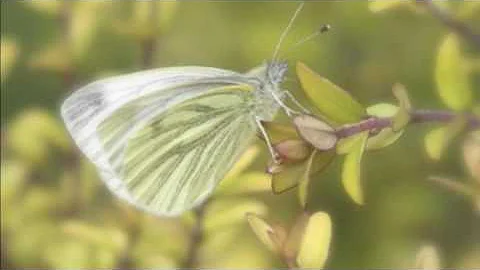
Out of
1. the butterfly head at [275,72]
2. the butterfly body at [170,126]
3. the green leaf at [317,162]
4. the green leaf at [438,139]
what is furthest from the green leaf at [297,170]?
the butterfly head at [275,72]

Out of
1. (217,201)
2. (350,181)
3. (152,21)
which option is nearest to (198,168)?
(217,201)

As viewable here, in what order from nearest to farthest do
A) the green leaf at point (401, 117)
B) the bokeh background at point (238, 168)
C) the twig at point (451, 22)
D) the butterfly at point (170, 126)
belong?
the green leaf at point (401, 117) → the twig at point (451, 22) → the butterfly at point (170, 126) → the bokeh background at point (238, 168)

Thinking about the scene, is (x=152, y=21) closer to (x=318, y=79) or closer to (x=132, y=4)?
(x=132, y=4)

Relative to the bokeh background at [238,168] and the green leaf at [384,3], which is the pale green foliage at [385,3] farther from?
the bokeh background at [238,168]

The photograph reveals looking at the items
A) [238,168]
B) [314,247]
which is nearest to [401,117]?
[314,247]

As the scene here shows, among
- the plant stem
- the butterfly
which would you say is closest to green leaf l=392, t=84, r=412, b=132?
the plant stem

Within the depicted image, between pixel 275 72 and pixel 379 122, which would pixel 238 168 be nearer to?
pixel 275 72
